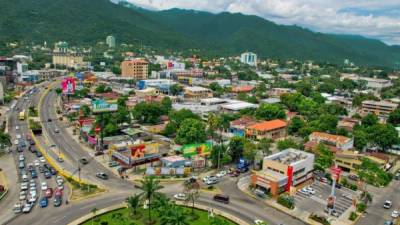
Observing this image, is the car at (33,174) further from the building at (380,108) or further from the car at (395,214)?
the building at (380,108)

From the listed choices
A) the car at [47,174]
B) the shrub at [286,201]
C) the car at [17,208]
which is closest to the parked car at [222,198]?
the shrub at [286,201]

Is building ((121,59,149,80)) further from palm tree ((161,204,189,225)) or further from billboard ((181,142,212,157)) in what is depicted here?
palm tree ((161,204,189,225))

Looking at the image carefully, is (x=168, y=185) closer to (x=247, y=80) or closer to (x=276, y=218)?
(x=276, y=218)

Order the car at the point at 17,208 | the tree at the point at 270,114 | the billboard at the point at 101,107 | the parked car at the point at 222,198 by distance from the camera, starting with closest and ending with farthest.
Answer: the car at the point at 17,208 → the parked car at the point at 222,198 → the billboard at the point at 101,107 → the tree at the point at 270,114

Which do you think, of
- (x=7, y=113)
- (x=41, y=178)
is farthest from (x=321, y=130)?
(x=7, y=113)

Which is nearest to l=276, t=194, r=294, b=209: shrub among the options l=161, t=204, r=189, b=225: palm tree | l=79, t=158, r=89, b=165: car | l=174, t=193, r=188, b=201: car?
l=174, t=193, r=188, b=201: car

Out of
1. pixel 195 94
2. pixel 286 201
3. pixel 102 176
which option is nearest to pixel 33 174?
pixel 102 176
